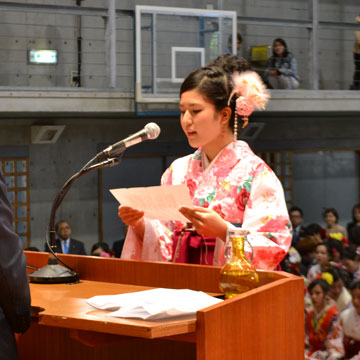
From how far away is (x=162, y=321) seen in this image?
5.55ft

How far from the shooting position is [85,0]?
8570 millimetres

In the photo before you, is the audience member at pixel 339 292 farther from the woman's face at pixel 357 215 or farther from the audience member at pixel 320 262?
the woman's face at pixel 357 215

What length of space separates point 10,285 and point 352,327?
11.9 feet

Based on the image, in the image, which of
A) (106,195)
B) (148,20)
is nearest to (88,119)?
(106,195)

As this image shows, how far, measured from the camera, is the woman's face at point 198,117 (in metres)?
2.62

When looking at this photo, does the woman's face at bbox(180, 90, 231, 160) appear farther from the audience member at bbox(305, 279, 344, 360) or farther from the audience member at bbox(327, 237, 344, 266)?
the audience member at bbox(327, 237, 344, 266)

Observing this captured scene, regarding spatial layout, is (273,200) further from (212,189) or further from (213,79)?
(213,79)

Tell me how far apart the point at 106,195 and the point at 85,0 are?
2257 millimetres

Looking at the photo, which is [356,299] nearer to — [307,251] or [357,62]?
[307,251]

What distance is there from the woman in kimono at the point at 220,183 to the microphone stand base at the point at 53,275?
27 cm

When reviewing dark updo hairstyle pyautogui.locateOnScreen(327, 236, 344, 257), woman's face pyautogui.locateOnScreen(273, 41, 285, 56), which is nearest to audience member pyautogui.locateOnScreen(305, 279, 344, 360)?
dark updo hairstyle pyautogui.locateOnScreen(327, 236, 344, 257)

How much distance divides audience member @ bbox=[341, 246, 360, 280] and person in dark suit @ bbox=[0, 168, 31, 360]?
488 cm

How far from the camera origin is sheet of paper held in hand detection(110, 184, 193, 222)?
7.36ft

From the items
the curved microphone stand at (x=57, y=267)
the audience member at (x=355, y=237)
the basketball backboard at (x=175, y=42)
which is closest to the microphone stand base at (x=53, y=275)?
the curved microphone stand at (x=57, y=267)
